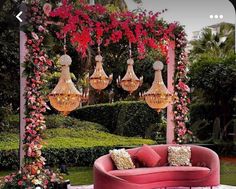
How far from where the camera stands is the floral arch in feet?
20.1

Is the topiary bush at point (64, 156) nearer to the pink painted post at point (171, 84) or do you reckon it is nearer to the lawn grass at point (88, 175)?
the lawn grass at point (88, 175)

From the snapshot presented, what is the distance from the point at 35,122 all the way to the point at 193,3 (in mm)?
9398

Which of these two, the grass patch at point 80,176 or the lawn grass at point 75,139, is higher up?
the lawn grass at point 75,139

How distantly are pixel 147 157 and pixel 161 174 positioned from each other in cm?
45

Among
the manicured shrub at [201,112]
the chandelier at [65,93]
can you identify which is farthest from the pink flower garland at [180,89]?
the manicured shrub at [201,112]

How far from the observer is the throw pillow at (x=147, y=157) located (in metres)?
7.44

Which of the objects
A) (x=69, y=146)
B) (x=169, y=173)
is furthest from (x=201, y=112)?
(x=169, y=173)

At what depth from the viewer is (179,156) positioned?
758 centimetres

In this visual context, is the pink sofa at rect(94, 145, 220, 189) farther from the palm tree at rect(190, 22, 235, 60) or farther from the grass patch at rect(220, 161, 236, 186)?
the palm tree at rect(190, 22, 235, 60)

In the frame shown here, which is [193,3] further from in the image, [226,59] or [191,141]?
[191,141]

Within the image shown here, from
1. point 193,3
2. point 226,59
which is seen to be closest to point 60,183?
point 226,59

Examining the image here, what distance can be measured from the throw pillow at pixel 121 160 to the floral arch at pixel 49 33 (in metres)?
1.07

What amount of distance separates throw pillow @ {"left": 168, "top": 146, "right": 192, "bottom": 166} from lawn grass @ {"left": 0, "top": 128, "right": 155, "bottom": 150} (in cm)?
388

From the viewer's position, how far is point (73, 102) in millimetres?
6902
